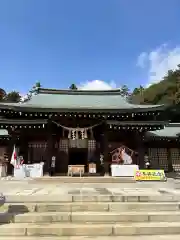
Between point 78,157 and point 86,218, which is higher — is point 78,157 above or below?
above

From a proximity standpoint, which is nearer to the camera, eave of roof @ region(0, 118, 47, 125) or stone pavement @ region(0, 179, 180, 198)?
stone pavement @ region(0, 179, 180, 198)

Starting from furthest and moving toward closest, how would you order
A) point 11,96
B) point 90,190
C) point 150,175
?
point 11,96 → point 150,175 → point 90,190

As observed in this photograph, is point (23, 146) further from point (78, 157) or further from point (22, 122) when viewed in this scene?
point (78, 157)

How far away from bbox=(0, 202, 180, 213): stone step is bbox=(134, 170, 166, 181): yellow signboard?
8.45m

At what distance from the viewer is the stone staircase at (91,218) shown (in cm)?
548

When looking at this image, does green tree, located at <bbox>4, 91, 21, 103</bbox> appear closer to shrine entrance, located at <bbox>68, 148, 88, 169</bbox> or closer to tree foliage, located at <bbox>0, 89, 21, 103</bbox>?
tree foliage, located at <bbox>0, 89, 21, 103</bbox>

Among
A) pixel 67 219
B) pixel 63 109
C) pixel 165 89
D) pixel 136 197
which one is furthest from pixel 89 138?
pixel 165 89

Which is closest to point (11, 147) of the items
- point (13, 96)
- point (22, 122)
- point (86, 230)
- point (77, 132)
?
point (22, 122)

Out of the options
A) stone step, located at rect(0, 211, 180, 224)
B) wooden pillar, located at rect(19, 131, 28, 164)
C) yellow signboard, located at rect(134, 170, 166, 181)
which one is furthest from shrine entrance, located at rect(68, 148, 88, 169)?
stone step, located at rect(0, 211, 180, 224)

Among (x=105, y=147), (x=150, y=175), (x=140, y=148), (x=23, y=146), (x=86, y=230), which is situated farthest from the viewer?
(x=23, y=146)

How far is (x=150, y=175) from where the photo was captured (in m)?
15.3

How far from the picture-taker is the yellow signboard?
597 inches

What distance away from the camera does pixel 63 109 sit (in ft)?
58.5

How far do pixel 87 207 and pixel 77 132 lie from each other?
1197 centimetres
